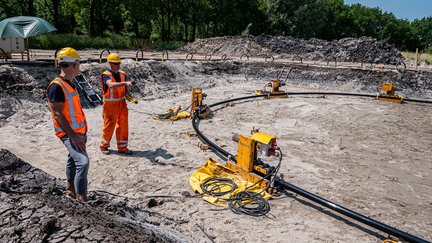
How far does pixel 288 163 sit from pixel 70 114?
4.18 metres

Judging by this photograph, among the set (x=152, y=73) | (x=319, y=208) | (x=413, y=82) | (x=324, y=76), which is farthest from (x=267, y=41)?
(x=319, y=208)

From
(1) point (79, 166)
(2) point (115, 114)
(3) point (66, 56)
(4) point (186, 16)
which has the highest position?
(4) point (186, 16)

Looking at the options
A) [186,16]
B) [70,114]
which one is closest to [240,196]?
[70,114]

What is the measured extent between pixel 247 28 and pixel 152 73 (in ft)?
95.6

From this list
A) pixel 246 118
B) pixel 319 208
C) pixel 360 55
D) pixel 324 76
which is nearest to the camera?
pixel 319 208

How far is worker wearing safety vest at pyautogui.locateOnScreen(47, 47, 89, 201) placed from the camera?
11.0 feet

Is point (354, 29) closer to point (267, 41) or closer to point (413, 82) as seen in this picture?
point (267, 41)

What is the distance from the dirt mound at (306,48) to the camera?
23297 millimetres

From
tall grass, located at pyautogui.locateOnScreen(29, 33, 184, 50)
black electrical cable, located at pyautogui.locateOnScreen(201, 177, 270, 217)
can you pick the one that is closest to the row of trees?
tall grass, located at pyautogui.locateOnScreen(29, 33, 184, 50)

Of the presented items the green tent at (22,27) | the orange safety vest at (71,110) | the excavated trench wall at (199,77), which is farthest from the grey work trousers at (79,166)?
the green tent at (22,27)

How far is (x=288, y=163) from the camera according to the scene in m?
6.30

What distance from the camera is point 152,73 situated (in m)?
13.1

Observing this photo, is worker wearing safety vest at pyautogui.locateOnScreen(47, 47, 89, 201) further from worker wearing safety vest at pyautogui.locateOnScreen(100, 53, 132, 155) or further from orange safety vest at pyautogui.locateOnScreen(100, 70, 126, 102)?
orange safety vest at pyautogui.locateOnScreen(100, 70, 126, 102)

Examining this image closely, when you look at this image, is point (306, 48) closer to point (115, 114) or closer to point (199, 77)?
point (199, 77)
